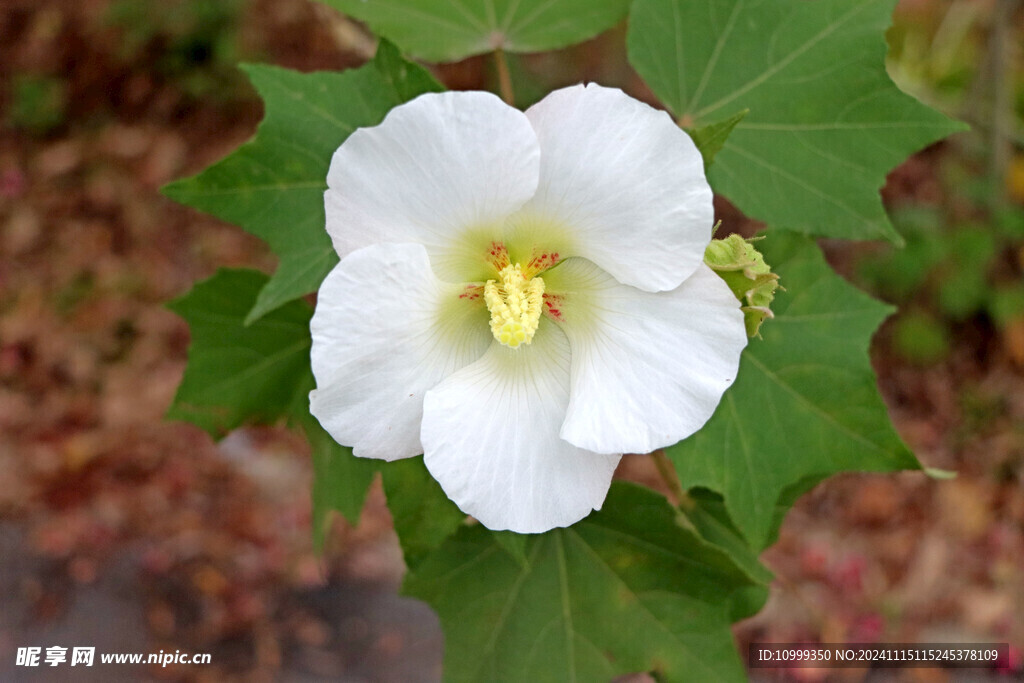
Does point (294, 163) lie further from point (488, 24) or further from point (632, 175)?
point (632, 175)

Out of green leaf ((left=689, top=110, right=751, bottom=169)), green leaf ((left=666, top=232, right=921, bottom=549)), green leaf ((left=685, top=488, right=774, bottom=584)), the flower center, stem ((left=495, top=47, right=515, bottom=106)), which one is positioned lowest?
green leaf ((left=685, top=488, right=774, bottom=584))

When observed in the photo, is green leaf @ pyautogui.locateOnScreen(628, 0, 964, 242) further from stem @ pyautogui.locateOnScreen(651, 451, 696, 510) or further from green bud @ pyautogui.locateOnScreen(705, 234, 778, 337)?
stem @ pyautogui.locateOnScreen(651, 451, 696, 510)

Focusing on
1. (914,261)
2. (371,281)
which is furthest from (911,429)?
(371,281)

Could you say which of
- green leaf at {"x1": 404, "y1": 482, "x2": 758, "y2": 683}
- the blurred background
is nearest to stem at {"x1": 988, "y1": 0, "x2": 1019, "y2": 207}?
the blurred background

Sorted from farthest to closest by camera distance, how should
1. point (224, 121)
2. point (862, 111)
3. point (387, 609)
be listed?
point (224, 121) → point (387, 609) → point (862, 111)

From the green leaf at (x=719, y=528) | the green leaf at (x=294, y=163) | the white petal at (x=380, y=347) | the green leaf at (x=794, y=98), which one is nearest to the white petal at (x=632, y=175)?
the white petal at (x=380, y=347)

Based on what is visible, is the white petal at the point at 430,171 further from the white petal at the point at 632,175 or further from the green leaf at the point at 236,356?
the green leaf at the point at 236,356

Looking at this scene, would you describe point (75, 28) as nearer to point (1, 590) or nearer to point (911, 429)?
point (1, 590)
